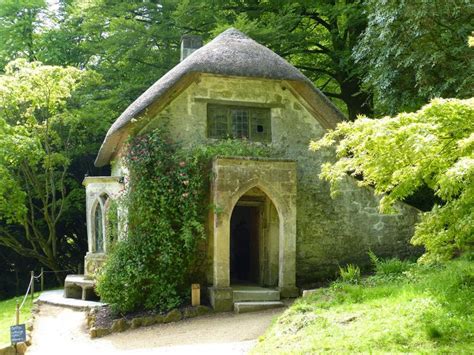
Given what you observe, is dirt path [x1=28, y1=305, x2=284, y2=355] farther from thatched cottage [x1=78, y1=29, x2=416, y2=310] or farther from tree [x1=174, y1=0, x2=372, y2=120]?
tree [x1=174, y1=0, x2=372, y2=120]

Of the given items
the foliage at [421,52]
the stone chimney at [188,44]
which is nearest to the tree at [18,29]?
the stone chimney at [188,44]

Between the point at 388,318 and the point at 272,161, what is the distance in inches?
218

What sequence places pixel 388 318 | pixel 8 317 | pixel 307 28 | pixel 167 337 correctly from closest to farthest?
pixel 388 318 → pixel 167 337 → pixel 8 317 → pixel 307 28

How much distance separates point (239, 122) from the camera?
1280 cm

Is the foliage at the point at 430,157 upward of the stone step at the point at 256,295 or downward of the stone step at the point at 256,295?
upward

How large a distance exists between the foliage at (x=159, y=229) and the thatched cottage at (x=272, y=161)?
49cm

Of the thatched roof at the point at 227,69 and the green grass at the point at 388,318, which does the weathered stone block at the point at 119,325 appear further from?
the thatched roof at the point at 227,69

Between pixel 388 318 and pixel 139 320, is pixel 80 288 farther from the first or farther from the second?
pixel 388 318

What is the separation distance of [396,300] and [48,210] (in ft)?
47.9

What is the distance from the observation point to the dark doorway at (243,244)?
13844 mm

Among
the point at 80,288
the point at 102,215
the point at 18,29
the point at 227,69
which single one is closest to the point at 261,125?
the point at 227,69

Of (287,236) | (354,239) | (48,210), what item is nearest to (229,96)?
(287,236)

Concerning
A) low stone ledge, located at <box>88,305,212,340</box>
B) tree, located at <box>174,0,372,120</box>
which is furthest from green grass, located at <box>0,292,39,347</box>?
tree, located at <box>174,0,372,120</box>

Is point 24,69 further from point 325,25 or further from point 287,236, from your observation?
point 325,25
